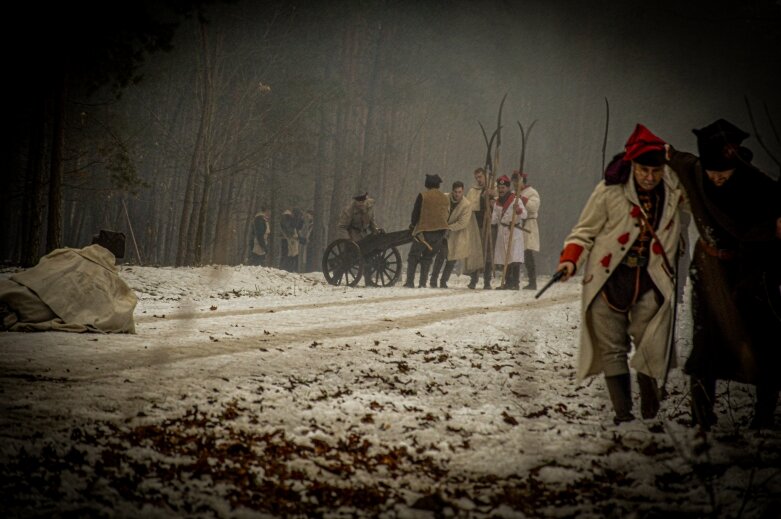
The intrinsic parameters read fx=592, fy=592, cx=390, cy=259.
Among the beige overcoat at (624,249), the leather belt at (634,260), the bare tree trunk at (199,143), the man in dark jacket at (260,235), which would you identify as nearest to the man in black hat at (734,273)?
the beige overcoat at (624,249)

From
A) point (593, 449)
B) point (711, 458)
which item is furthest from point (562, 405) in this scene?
point (711, 458)

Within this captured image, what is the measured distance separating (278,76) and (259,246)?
7064 millimetres

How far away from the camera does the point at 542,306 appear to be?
9.66m

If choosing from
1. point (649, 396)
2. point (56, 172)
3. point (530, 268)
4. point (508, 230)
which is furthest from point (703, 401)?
point (56, 172)

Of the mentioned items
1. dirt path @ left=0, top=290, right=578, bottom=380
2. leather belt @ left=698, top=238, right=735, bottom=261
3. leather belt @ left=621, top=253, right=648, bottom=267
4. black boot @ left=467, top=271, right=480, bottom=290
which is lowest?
dirt path @ left=0, top=290, right=578, bottom=380

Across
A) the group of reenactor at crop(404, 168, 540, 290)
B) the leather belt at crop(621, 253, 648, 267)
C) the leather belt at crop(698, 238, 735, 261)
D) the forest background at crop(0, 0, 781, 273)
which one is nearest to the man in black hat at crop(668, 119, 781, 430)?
the leather belt at crop(698, 238, 735, 261)

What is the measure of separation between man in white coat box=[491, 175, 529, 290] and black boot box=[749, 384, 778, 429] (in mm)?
9437

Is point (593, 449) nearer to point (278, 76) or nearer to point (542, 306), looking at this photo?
point (542, 306)

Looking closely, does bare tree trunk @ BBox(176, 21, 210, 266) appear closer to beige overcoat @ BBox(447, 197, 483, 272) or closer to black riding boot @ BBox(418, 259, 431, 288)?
black riding boot @ BBox(418, 259, 431, 288)

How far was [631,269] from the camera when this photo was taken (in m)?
3.90

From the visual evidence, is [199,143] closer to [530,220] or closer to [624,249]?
[530,220]

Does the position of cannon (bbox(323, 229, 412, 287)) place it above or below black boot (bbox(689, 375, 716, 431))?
above

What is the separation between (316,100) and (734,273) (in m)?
19.1

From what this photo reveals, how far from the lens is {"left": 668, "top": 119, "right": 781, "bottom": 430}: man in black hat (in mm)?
3617
